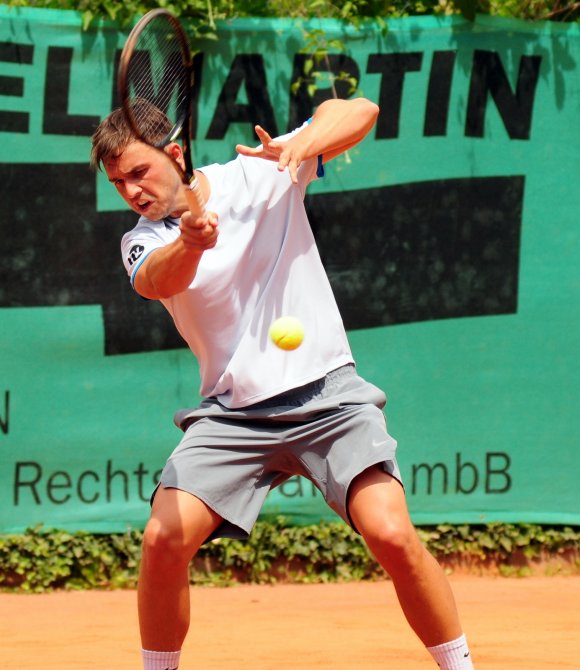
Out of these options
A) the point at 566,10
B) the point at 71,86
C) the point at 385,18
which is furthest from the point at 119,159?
the point at 566,10

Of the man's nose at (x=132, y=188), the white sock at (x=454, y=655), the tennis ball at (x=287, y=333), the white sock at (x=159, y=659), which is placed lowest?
the white sock at (x=159, y=659)

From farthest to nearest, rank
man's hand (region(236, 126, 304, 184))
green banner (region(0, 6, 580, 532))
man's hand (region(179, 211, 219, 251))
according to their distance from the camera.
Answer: green banner (region(0, 6, 580, 532)) → man's hand (region(236, 126, 304, 184)) → man's hand (region(179, 211, 219, 251))

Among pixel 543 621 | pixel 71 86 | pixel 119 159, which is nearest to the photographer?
pixel 119 159

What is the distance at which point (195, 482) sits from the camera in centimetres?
299

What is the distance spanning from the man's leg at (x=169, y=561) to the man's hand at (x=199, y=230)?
2.27 ft

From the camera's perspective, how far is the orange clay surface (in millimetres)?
4051

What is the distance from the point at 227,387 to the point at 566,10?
322cm

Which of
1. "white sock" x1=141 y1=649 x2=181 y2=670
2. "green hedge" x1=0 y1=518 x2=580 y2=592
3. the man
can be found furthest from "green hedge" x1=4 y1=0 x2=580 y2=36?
"white sock" x1=141 y1=649 x2=181 y2=670

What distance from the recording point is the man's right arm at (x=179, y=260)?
8.64 feet

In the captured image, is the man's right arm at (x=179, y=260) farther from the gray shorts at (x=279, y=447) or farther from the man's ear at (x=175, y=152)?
the gray shorts at (x=279, y=447)

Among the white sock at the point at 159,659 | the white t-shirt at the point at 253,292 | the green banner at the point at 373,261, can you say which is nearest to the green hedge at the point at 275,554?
the green banner at the point at 373,261

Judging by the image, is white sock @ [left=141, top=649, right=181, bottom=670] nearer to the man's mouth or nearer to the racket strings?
the man's mouth

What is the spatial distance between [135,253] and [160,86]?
52 cm

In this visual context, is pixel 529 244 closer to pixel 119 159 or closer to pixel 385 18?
pixel 385 18
